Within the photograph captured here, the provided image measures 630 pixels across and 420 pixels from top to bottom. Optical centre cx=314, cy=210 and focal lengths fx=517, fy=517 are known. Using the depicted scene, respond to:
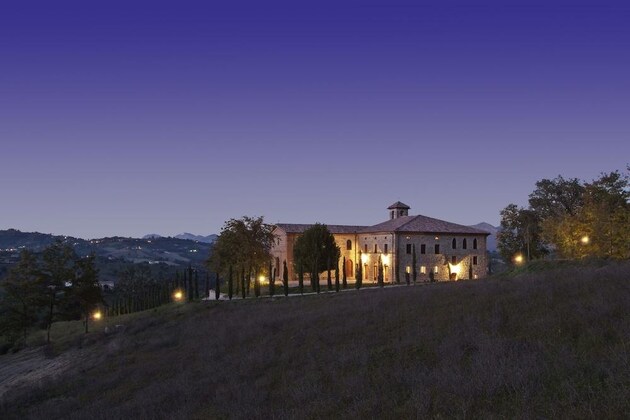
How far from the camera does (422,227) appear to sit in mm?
70062

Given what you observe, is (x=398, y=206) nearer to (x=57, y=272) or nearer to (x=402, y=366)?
(x=57, y=272)

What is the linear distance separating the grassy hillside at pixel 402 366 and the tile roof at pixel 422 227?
43742 mm

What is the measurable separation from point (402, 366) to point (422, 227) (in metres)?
58.7

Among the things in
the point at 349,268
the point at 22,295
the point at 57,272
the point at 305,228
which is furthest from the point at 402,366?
the point at 349,268

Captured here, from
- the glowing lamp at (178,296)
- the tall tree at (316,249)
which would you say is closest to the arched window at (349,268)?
the tall tree at (316,249)

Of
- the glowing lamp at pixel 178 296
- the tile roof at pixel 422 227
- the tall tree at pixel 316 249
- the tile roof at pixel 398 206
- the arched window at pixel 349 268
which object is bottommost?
the glowing lamp at pixel 178 296

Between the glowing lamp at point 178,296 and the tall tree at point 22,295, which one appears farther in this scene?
the glowing lamp at point 178,296

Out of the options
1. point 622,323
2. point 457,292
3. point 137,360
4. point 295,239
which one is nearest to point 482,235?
point 295,239

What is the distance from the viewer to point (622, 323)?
38.4 feet

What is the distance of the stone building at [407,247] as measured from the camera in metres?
68.0

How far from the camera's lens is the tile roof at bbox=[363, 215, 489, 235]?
6894 cm

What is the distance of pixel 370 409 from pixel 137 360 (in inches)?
689

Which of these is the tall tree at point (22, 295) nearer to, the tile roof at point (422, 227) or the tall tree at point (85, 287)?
the tall tree at point (85, 287)

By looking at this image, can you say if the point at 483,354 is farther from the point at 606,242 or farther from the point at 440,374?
the point at 606,242
